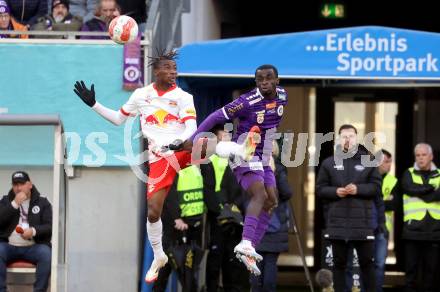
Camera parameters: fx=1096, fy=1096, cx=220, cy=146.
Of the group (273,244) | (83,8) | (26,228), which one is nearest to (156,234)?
(26,228)

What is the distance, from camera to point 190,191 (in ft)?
41.8

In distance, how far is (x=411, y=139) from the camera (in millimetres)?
17500

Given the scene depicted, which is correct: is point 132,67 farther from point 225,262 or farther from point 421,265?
point 421,265

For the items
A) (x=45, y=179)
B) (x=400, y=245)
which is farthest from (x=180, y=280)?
(x=400, y=245)

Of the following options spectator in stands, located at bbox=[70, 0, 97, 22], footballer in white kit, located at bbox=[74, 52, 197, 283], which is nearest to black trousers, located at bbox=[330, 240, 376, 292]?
footballer in white kit, located at bbox=[74, 52, 197, 283]

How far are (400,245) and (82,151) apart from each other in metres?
6.26

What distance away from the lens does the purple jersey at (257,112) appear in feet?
32.8

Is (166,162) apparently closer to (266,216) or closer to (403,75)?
(266,216)

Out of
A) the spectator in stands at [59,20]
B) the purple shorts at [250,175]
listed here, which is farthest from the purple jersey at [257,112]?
the spectator in stands at [59,20]

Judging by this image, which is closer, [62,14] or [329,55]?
[329,55]

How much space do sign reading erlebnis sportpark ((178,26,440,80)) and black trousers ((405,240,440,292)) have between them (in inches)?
97.2

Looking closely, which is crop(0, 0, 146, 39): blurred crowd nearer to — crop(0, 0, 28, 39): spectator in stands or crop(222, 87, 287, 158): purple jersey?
crop(0, 0, 28, 39): spectator in stands

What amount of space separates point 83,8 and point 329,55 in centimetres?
393

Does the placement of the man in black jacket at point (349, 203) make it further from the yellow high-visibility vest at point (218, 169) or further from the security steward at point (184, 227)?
the security steward at point (184, 227)
